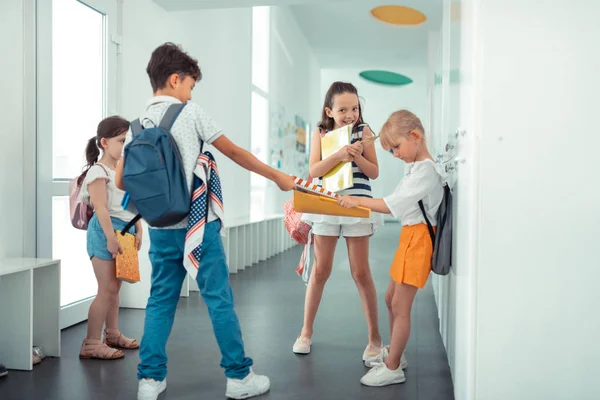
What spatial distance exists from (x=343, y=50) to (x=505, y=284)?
10545 mm

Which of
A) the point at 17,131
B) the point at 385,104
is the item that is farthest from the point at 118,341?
the point at 385,104

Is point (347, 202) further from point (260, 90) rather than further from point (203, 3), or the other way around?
point (260, 90)

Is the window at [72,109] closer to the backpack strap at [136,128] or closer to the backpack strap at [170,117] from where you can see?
the backpack strap at [136,128]

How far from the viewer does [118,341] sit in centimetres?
275

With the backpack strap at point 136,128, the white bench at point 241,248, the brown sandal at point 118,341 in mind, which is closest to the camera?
the backpack strap at point 136,128

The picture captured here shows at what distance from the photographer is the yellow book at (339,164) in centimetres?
236

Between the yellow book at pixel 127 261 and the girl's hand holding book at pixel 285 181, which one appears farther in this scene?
the yellow book at pixel 127 261

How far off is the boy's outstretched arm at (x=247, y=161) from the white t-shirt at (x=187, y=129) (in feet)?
0.11

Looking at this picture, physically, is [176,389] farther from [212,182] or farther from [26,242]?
[26,242]

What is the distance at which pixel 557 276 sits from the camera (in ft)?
4.78

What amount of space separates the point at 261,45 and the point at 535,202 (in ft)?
20.7

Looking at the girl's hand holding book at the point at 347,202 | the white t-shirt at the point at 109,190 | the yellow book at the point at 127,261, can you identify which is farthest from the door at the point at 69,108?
the girl's hand holding book at the point at 347,202

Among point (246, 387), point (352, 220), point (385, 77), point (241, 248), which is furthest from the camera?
point (385, 77)

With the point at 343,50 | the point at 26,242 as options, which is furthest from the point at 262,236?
the point at 343,50
